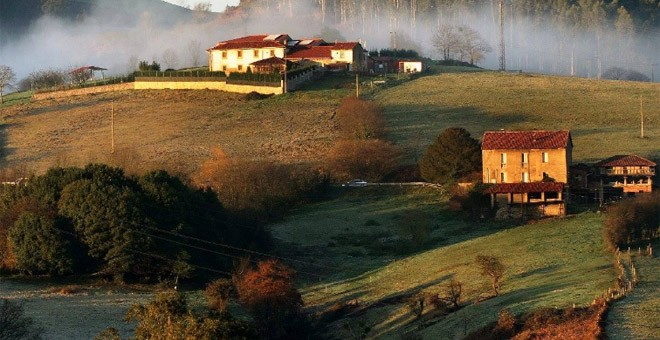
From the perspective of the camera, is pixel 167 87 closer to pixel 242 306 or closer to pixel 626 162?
pixel 626 162

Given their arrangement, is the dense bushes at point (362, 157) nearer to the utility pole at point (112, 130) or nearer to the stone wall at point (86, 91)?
→ the utility pole at point (112, 130)

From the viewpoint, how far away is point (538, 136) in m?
76.6

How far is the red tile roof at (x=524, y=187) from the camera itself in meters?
72.1

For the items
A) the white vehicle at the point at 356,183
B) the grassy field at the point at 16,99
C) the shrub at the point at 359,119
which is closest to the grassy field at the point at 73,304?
the white vehicle at the point at 356,183

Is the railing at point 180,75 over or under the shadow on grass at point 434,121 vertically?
over

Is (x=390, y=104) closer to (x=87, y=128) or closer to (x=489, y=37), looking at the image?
(x=87, y=128)

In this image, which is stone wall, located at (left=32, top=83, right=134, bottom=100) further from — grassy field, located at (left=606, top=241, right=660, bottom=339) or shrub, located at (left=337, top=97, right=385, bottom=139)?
grassy field, located at (left=606, top=241, right=660, bottom=339)

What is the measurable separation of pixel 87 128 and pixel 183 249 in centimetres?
3999

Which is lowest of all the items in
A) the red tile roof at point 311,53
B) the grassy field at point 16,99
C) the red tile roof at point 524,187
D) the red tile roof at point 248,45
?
the red tile roof at point 524,187

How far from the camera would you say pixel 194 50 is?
17575 cm

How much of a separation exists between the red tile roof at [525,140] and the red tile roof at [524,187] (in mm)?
2413

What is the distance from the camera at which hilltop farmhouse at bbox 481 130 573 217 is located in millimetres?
72375

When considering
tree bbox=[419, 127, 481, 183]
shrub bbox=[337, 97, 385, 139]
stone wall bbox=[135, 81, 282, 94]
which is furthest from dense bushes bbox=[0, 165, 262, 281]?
stone wall bbox=[135, 81, 282, 94]

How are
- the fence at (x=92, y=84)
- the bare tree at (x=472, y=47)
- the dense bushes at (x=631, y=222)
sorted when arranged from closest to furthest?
the dense bushes at (x=631, y=222) < the fence at (x=92, y=84) < the bare tree at (x=472, y=47)
